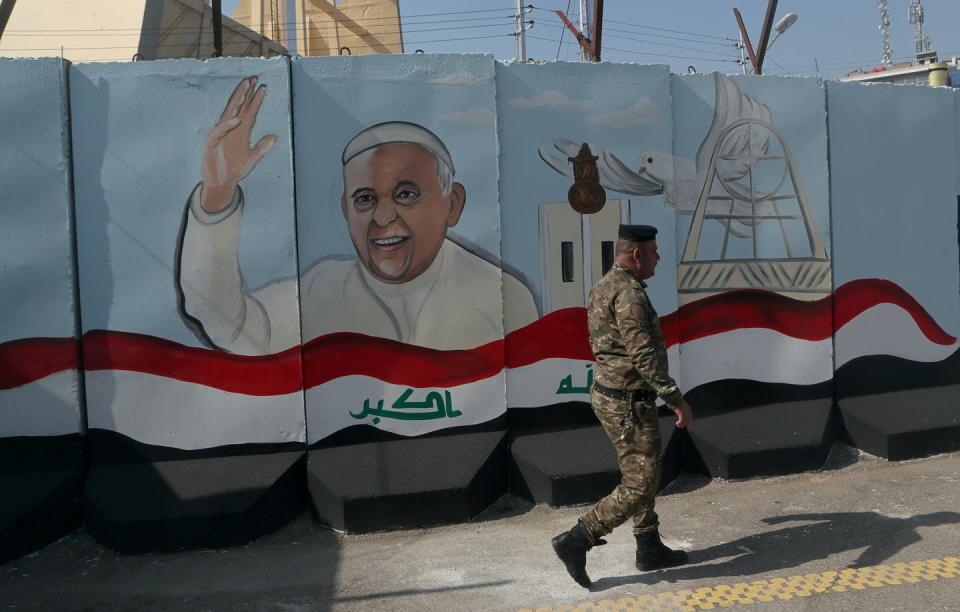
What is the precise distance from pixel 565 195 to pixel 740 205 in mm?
1495

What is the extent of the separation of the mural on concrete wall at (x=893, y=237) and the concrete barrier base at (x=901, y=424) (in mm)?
169

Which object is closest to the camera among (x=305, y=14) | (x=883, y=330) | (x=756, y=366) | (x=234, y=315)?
(x=234, y=315)

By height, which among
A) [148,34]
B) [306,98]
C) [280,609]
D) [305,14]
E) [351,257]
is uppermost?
[305,14]

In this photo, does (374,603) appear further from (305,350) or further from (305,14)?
(305,14)

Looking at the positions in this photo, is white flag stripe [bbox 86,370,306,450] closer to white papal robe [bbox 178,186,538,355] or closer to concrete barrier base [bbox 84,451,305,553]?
concrete barrier base [bbox 84,451,305,553]

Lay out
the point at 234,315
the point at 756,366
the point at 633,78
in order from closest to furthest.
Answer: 1. the point at 234,315
2. the point at 633,78
3. the point at 756,366

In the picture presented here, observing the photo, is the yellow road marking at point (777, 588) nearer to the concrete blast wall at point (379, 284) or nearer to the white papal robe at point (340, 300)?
the concrete blast wall at point (379, 284)

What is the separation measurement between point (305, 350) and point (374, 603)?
1882 mm

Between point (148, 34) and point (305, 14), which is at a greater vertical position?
point (305, 14)

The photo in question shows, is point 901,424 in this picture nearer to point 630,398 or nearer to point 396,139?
point 630,398

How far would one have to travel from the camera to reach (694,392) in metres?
6.06

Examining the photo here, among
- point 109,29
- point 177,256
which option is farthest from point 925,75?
point 177,256

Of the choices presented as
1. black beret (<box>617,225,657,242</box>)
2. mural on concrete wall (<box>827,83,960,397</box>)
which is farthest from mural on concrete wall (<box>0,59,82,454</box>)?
mural on concrete wall (<box>827,83,960,397</box>)

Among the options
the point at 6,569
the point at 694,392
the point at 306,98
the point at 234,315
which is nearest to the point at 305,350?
the point at 234,315
